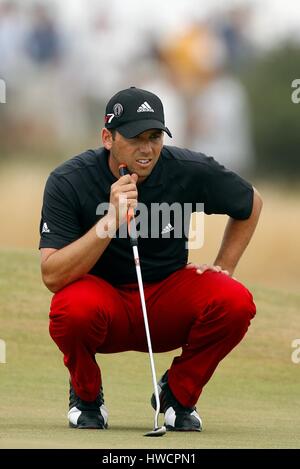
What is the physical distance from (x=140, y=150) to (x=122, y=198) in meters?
0.33

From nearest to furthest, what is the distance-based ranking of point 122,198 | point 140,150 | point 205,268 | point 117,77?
1. point 122,198
2. point 140,150
3. point 205,268
4. point 117,77

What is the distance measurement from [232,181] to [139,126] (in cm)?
70

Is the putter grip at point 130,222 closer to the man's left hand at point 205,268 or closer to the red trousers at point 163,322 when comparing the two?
the red trousers at point 163,322

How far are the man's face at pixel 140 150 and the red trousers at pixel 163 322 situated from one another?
56cm

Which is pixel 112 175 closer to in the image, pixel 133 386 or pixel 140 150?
pixel 140 150

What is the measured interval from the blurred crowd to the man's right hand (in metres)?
9.24

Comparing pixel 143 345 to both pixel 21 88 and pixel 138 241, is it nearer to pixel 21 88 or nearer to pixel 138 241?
pixel 138 241

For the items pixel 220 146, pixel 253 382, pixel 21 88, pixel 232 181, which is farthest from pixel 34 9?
pixel 232 181

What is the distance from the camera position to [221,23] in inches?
684

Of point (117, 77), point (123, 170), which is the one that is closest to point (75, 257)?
point (123, 170)

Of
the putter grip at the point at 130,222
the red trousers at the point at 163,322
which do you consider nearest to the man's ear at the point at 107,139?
the putter grip at the point at 130,222

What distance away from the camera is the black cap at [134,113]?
6605mm

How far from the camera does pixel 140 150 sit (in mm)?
6672

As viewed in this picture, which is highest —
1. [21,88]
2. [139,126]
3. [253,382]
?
[21,88]
